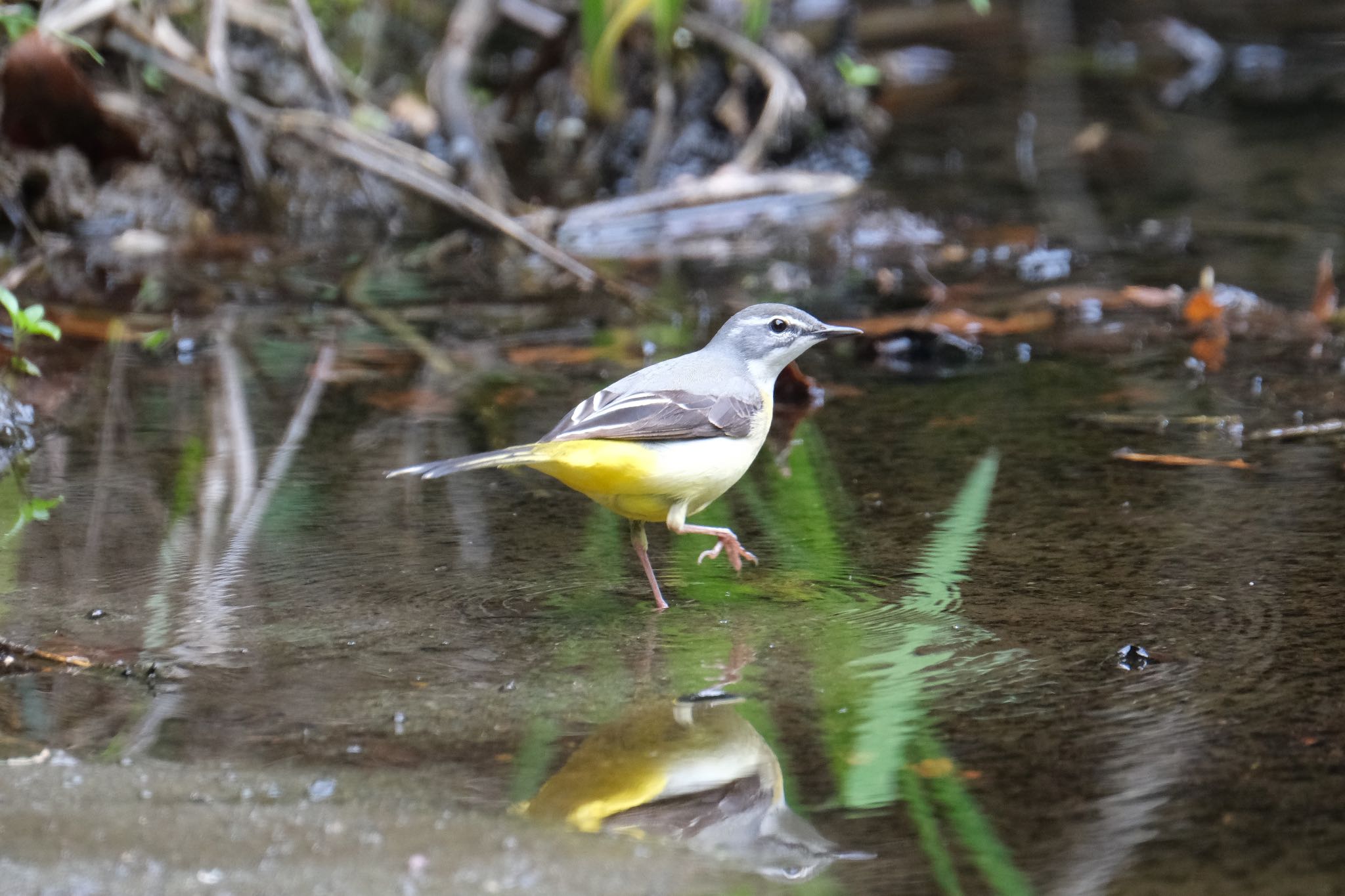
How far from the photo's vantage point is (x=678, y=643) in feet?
11.9

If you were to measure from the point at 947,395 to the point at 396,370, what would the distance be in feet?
7.59

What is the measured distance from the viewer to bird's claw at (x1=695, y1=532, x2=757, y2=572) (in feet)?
13.3

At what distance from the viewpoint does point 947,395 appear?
5762 millimetres

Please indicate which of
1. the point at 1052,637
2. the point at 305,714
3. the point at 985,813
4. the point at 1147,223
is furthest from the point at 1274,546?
the point at 1147,223

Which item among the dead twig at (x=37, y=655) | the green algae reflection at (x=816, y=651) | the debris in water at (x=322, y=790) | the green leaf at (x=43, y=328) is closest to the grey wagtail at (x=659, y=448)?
the green algae reflection at (x=816, y=651)

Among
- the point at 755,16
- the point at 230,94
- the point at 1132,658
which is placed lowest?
the point at 1132,658

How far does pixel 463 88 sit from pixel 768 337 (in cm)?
610

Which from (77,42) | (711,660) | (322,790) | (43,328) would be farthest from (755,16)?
(322,790)

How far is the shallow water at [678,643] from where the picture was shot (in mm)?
2561

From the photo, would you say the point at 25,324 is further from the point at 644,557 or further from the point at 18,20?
the point at 644,557

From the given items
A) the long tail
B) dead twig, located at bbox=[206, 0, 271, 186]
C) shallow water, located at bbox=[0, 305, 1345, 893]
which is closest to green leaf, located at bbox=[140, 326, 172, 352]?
shallow water, located at bbox=[0, 305, 1345, 893]

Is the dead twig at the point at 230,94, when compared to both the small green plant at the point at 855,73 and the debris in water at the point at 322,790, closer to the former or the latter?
the small green plant at the point at 855,73

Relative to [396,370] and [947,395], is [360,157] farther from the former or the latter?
[947,395]

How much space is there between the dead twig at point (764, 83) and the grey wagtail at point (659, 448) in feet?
17.8
